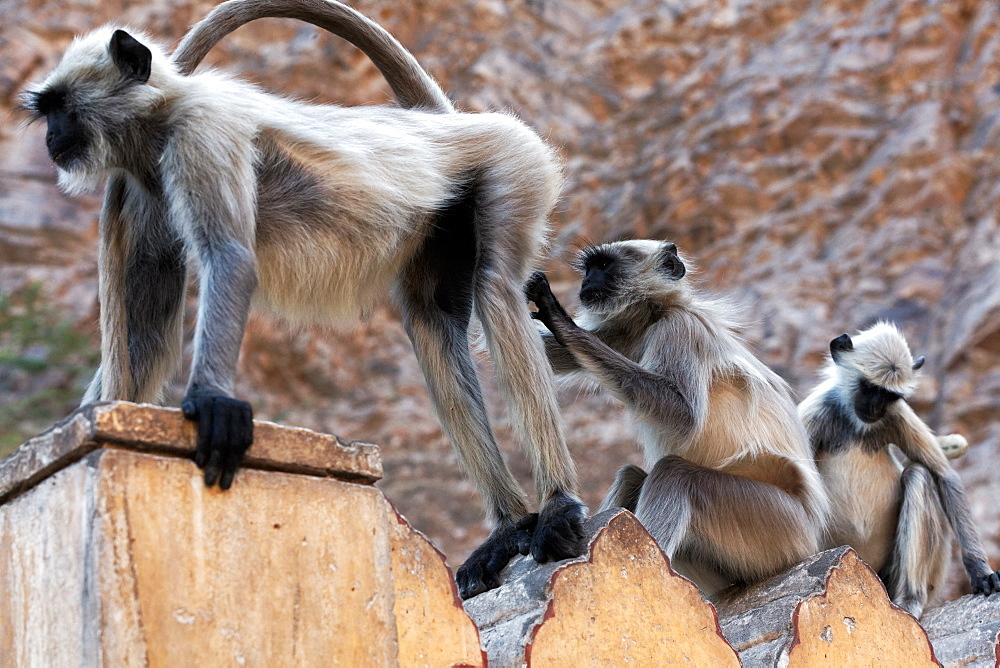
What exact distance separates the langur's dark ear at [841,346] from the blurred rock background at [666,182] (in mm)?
4109

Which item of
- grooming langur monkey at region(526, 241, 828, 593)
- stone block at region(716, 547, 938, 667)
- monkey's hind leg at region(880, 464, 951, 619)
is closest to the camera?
stone block at region(716, 547, 938, 667)

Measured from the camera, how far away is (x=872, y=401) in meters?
3.96

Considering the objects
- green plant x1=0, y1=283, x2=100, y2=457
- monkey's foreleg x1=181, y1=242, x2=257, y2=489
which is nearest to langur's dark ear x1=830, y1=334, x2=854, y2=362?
monkey's foreleg x1=181, y1=242, x2=257, y2=489

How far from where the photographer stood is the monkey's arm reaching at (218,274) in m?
1.77

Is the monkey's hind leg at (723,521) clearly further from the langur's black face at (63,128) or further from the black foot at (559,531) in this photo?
the langur's black face at (63,128)

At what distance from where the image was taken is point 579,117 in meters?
11.3

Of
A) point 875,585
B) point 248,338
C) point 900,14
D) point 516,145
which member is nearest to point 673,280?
point 516,145

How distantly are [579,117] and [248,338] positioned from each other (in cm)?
388

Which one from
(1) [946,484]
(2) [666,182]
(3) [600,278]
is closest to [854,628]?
(3) [600,278]

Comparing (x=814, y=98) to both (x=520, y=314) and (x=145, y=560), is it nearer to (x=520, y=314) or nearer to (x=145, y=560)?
(x=520, y=314)

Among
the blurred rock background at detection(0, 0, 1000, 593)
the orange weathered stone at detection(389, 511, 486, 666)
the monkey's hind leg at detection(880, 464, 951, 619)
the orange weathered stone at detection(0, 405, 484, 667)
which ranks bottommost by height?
the blurred rock background at detection(0, 0, 1000, 593)

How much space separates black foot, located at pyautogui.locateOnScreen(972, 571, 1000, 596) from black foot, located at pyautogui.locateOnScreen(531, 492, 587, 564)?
1841 millimetres

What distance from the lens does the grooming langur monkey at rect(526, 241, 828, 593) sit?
297cm

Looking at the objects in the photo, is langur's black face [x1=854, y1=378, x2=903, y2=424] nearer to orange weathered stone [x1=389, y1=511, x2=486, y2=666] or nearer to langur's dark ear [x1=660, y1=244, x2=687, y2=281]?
langur's dark ear [x1=660, y1=244, x2=687, y2=281]
